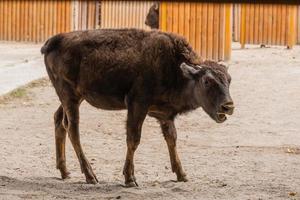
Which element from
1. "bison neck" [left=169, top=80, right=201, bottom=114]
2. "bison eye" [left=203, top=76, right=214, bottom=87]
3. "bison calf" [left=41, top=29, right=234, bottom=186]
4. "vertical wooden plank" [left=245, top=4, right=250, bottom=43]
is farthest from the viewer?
"vertical wooden plank" [left=245, top=4, right=250, bottom=43]

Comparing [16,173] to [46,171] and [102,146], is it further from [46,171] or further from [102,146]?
[102,146]

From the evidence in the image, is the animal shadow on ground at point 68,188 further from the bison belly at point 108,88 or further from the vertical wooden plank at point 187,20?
the vertical wooden plank at point 187,20

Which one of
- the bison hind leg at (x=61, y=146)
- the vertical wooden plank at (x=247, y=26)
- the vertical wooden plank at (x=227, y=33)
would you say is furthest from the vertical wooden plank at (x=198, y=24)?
the bison hind leg at (x=61, y=146)

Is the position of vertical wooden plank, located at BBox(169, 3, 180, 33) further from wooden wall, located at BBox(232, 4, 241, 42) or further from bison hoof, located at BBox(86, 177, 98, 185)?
bison hoof, located at BBox(86, 177, 98, 185)

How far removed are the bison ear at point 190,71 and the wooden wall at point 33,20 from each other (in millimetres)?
18873

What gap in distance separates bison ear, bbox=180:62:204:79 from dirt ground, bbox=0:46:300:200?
3.60 feet

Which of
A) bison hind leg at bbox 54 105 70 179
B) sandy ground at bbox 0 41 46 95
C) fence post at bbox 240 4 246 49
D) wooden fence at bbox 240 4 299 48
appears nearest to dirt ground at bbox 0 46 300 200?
bison hind leg at bbox 54 105 70 179

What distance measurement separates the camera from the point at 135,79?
24.9 ft

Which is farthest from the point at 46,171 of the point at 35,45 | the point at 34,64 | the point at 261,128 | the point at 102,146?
the point at 35,45

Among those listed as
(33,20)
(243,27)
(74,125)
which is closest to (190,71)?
(74,125)

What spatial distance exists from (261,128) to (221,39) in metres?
8.09

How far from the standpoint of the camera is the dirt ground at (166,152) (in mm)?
7508

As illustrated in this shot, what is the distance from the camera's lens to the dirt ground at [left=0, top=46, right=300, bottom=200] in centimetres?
751

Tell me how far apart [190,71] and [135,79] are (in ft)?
1.80
